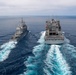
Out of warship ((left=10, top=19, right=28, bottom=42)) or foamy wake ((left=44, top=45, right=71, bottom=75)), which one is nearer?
foamy wake ((left=44, top=45, right=71, bottom=75))

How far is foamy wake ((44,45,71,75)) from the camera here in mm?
56606

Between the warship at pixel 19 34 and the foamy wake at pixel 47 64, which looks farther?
the warship at pixel 19 34

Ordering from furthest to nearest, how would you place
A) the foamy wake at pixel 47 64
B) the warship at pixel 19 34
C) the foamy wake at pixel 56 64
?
the warship at pixel 19 34 → the foamy wake at pixel 47 64 → the foamy wake at pixel 56 64

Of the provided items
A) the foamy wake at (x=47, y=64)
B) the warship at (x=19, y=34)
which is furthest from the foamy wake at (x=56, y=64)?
the warship at (x=19, y=34)

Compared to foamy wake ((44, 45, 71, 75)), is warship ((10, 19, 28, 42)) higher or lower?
higher

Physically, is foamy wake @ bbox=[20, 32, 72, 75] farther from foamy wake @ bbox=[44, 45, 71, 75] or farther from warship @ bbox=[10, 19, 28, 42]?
warship @ bbox=[10, 19, 28, 42]

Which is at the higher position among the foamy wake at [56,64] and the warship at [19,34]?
the warship at [19,34]

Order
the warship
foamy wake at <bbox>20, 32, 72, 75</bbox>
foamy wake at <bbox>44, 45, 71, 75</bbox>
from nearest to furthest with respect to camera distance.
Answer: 1. foamy wake at <bbox>44, 45, 71, 75</bbox>
2. foamy wake at <bbox>20, 32, 72, 75</bbox>
3. the warship

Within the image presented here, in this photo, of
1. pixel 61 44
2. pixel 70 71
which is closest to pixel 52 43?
pixel 61 44

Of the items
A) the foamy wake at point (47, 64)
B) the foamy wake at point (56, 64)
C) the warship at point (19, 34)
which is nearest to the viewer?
the foamy wake at point (56, 64)

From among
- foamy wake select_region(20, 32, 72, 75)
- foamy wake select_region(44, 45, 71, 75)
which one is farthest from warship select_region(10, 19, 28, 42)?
foamy wake select_region(44, 45, 71, 75)

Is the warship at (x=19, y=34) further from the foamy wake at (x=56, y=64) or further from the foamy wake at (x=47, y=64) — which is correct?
the foamy wake at (x=56, y=64)

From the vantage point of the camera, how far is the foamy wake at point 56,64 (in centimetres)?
5661

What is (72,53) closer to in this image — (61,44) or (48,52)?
(48,52)
